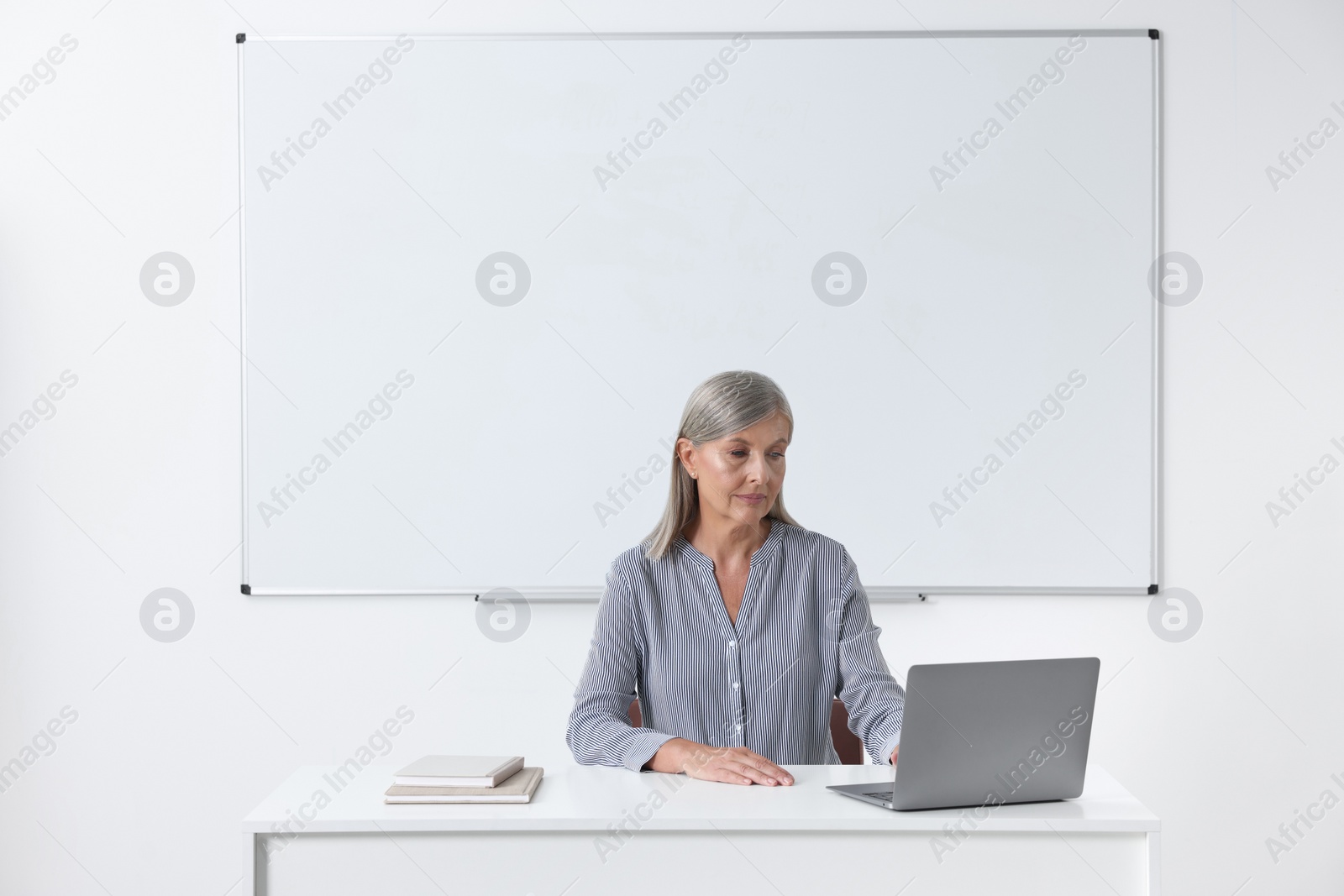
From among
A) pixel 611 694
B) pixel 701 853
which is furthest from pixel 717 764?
pixel 611 694

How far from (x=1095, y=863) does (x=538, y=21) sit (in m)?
2.60

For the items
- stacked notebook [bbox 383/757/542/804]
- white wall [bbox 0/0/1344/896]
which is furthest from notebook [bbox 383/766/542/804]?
white wall [bbox 0/0/1344/896]

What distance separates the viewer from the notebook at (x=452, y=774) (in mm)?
1508

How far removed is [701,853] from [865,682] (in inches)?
26.5

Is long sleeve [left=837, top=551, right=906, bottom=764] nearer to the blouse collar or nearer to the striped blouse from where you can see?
the striped blouse

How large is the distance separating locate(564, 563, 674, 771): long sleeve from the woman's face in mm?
266

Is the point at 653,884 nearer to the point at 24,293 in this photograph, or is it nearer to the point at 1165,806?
the point at 1165,806

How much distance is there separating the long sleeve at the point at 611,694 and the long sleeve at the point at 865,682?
0.39 metres

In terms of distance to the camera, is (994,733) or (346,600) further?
(346,600)

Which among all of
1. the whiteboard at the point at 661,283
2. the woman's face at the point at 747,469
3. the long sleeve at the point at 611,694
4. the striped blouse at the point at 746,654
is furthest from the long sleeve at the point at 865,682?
the whiteboard at the point at 661,283

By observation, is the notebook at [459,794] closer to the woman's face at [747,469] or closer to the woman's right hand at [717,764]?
the woman's right hand at [717,764]

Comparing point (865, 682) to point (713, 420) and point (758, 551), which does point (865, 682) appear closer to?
point (758, 551)

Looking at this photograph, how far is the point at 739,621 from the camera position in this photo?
6.60 ft

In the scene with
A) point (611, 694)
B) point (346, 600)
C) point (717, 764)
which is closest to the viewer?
point (717, 764)
